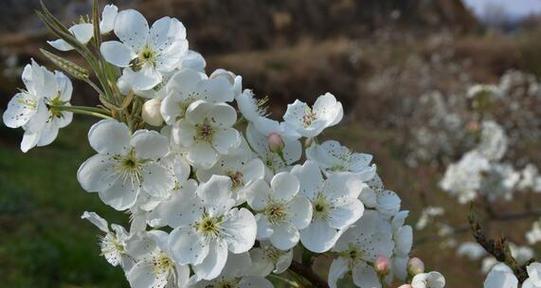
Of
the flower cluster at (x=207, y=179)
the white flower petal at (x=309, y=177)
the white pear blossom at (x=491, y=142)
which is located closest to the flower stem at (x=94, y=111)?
the flower cluster at (x=207, y=179)

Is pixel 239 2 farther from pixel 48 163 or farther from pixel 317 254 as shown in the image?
pixel 317 254

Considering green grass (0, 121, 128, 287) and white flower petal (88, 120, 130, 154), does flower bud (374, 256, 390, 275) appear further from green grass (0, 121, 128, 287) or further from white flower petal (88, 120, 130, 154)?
green grass (0, 121, 128, 287)

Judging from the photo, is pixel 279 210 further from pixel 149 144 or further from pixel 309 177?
pixel 149 144

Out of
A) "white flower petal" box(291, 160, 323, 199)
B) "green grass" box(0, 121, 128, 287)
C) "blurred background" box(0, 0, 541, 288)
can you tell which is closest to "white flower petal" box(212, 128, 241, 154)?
"white flower petal" box(291, 160, 323, 199)

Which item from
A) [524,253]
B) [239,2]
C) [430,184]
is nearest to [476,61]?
[239,2]

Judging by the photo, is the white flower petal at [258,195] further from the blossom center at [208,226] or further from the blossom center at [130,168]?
the blossom center at [130,168]

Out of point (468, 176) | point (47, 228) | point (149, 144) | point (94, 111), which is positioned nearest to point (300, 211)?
point (149, 144)

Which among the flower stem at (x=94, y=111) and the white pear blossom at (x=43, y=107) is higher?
the flower stem at (x=94, y=111)
